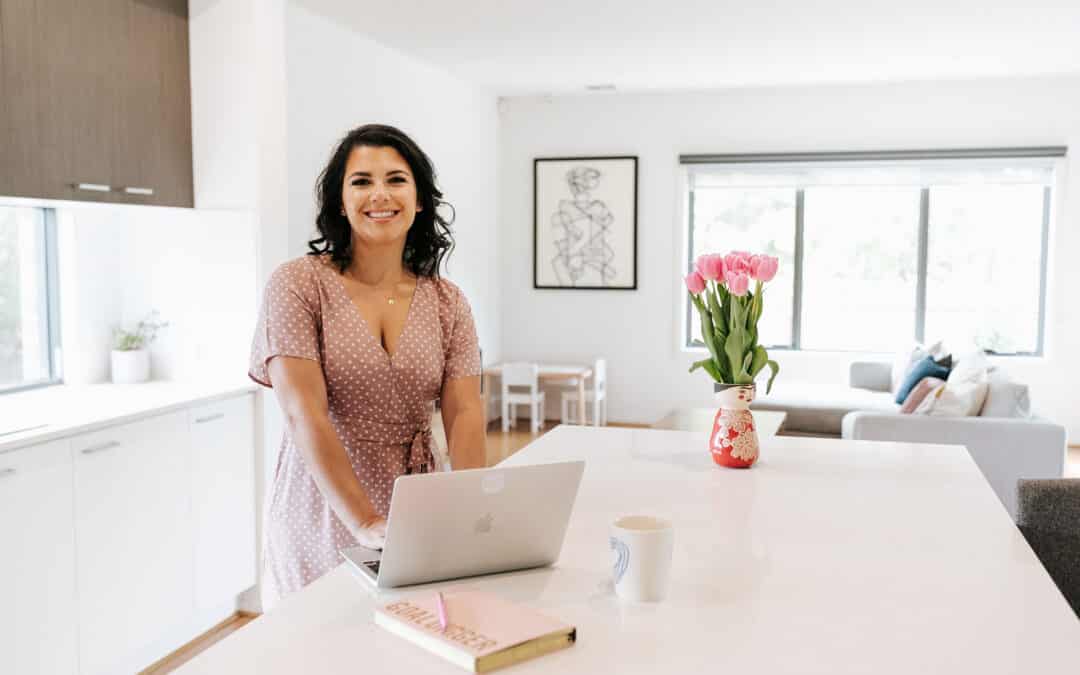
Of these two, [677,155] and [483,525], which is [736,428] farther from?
[677,155]

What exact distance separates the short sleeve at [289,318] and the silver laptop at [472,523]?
506 millimetres

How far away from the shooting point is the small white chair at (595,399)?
279 inches

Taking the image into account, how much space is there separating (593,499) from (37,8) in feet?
7.69

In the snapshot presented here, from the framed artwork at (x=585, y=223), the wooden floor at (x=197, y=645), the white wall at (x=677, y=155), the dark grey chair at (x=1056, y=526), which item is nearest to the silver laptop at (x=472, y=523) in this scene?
the dark grey chair at (x=1056, y=526)

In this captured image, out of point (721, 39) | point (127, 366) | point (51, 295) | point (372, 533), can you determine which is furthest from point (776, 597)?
point (721, 39)

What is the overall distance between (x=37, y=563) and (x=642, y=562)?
2102 mm

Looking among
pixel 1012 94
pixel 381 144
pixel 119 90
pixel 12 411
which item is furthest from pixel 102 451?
pixel 1012 94

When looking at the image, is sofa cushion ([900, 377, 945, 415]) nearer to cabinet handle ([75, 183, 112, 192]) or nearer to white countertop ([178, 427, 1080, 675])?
white countertop ([178, 427, 1080, 675])

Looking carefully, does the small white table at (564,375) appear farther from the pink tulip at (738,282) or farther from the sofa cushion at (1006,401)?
the pink tulip at (738,282)

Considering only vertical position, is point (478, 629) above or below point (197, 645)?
above

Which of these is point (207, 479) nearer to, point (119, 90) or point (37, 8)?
point (119, 90)

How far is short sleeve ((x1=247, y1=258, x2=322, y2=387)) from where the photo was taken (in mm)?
1789

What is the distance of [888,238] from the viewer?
711cm

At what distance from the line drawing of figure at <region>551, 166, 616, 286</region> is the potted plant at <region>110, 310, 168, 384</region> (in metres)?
4.08
